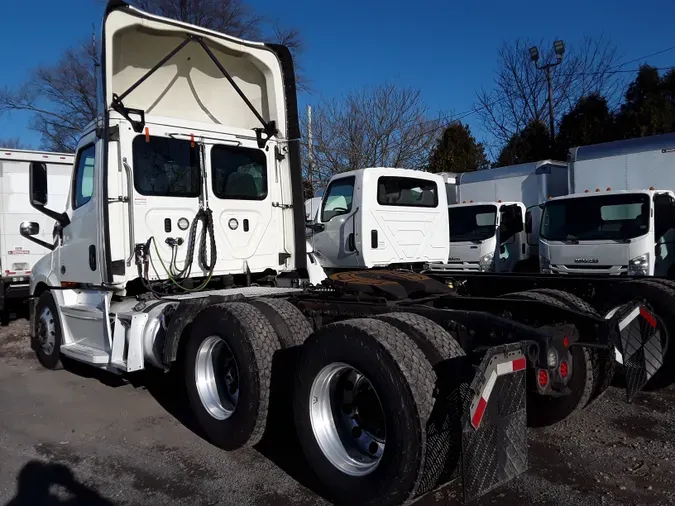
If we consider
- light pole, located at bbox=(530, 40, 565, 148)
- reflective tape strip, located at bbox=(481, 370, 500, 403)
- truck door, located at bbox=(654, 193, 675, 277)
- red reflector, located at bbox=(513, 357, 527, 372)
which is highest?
light pole, located at bbox=(530, 40, 565, 148)

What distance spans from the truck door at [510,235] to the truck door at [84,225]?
856 cm

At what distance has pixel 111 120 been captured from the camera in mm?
5805

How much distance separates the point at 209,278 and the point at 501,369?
3.84m

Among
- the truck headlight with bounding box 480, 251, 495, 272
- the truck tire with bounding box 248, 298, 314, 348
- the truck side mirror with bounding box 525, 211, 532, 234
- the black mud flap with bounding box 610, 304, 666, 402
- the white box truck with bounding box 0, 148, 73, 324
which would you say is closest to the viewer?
the black mud flap with bounding box 610, 304, 666, 402

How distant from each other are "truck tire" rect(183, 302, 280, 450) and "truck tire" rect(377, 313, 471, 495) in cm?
130

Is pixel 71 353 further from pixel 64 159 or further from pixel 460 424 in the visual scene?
pixel 64 159

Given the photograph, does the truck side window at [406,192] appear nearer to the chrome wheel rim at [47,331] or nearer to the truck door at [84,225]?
the truck door at [84,225]

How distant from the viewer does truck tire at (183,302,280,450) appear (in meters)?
4.38

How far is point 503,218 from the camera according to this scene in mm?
12484

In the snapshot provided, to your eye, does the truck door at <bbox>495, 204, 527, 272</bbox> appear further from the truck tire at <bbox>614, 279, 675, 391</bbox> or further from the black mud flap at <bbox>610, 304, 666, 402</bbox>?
the black mud flap at <bbox>610, 304, 666, 402</bbox>

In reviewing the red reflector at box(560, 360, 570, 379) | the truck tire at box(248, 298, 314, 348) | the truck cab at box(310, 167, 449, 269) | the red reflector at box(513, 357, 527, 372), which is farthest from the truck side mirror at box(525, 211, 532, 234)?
the red reflector at box(513, 357, 527, 372)

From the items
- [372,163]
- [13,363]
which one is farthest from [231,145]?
[372,163]

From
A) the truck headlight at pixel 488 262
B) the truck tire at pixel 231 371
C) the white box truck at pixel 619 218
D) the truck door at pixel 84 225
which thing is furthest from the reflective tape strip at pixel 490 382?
the truck headlight at pixel 488 262

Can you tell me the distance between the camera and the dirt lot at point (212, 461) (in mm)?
3965
